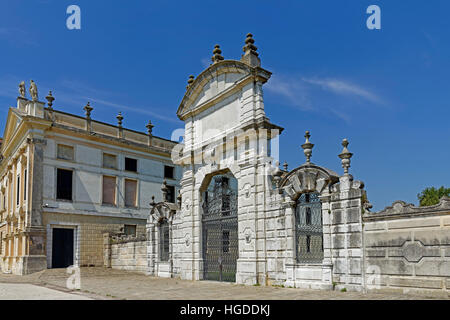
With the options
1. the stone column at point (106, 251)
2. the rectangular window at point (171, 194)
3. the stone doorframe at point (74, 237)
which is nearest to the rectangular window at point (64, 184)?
the stone doorframe at point (74, 237)

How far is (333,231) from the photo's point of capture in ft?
36.0

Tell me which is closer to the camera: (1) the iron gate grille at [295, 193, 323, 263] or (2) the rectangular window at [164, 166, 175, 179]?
(1) the iron gate grille at [295, 193, 323, 263]

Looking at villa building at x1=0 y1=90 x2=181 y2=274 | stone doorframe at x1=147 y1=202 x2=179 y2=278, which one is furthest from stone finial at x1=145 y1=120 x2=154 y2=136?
stone doorframe at x1=147 y1=202 x2=179 y2=278

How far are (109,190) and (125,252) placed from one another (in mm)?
5571

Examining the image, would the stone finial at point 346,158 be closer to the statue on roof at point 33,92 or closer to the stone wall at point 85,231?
the stone wall at point 85,231

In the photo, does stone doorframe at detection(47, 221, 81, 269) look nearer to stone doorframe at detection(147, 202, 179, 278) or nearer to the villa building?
the villa building

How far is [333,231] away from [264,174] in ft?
10.2

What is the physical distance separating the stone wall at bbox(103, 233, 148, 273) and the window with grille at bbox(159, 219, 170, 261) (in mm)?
2030

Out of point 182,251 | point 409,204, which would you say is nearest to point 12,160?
point 182,251

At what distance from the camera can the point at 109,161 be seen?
26.7 m

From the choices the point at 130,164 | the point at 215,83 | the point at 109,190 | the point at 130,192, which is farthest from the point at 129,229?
the point at 215,83

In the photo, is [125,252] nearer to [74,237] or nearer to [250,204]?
[74,237]

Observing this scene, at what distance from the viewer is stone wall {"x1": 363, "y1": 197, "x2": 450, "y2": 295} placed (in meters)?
8.90
